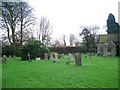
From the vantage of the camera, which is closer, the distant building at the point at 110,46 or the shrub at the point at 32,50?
the shrub at the point at 32,50

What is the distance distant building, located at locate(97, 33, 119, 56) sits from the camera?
185ft

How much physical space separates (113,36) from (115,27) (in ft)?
13.8

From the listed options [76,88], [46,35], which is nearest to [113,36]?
[46,35]

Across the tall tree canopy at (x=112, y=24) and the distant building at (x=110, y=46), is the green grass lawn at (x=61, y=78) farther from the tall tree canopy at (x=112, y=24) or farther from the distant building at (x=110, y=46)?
the tall tree canopy at (x=112, y=24)

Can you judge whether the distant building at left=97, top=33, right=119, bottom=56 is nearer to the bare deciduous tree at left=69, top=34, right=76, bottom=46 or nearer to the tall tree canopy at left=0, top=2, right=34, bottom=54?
the tall tree canopy at left=0, top=2, right=34, bottom=54

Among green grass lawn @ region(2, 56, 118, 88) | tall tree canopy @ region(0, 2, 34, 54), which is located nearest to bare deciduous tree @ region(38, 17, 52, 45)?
tall tree canopy @ region(0, 2, 34, 54)

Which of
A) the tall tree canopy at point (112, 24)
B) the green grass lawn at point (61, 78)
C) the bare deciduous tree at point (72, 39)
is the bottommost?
the green grass lawn at point (61, 78)

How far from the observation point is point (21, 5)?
4656cm

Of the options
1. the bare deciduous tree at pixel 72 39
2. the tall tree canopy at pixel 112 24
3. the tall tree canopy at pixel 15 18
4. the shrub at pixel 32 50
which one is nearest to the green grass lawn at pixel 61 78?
the shrub at pixel 32 50

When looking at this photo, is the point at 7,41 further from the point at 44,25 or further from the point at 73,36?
the point at 73,36

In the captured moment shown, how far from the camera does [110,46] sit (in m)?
58.0

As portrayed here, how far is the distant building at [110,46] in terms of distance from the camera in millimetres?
56406

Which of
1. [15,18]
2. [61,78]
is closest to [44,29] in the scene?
[15,18]

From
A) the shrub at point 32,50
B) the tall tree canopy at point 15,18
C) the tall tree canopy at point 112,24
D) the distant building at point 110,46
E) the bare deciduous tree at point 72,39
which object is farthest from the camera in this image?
the bare deciduous tree at point 72,39
